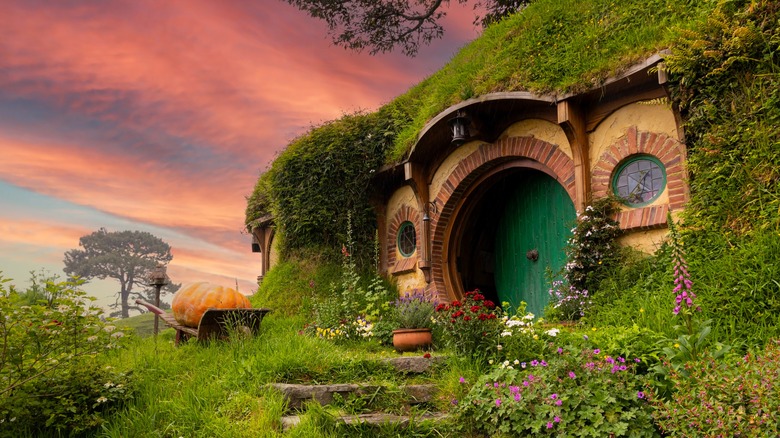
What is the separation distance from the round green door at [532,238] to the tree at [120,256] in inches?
988

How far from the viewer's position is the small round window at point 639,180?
20.9 ft

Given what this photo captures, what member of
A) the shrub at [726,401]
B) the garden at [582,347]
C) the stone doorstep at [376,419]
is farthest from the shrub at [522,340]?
the shrub at [726,401]

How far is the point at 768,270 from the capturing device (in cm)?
486

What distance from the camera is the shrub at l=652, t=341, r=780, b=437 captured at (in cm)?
297

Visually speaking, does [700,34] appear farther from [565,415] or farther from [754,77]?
[565,415]

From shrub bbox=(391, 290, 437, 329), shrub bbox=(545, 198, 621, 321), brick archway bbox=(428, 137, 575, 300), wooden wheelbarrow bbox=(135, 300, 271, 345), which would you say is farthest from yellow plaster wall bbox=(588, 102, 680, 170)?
wooden wheelbarrow bbox=(135, 300, 271, 345)

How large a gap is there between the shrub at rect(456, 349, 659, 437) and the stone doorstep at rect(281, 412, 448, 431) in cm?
27

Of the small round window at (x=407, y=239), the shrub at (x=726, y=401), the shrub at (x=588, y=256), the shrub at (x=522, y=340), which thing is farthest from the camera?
the small round window at (x=407, y=239)

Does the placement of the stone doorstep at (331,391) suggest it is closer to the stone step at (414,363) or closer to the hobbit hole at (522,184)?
the stone step at (414,363)

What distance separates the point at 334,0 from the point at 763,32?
10859 mm

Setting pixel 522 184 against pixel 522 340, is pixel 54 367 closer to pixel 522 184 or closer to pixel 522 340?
pixel 522 340

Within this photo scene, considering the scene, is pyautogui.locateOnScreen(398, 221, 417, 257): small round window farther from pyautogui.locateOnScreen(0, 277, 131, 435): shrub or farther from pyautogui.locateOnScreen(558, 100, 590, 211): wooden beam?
pyautogui.locateOnScreen(0, 277, 131, 435): shrub

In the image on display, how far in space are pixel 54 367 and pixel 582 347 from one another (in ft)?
13.5

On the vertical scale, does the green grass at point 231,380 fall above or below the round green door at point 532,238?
below
